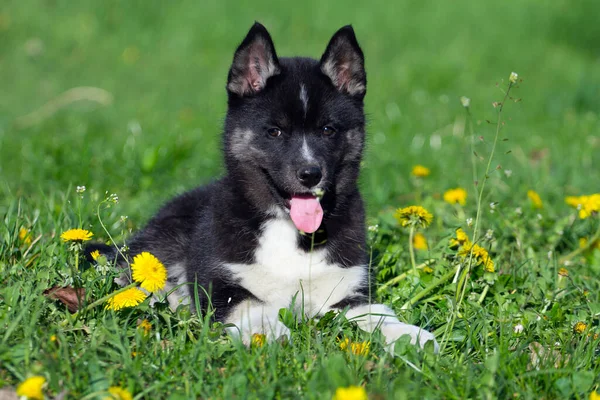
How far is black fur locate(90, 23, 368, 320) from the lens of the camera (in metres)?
3.56

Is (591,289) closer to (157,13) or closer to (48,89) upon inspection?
(48,89)

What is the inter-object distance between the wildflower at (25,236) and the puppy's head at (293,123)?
102cm

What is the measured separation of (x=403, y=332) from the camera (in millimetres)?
3199

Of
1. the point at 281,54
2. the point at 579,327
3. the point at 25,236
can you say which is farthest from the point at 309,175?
the point at 281,54

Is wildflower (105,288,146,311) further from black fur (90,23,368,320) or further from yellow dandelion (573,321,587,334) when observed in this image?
yellow dandelion (573,321,587,334)

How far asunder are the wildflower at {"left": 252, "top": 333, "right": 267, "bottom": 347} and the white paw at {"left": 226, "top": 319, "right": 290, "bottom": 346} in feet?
0.09

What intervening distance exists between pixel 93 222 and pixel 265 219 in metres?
1.17

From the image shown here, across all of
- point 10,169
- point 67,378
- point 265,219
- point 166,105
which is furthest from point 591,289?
point 166,105

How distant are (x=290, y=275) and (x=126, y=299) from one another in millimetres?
838

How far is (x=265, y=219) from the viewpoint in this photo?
368 centimetres

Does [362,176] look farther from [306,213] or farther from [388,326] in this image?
[388,326]

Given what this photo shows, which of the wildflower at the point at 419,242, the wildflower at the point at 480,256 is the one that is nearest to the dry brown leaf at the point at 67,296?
the wildflower at the point at 480,256

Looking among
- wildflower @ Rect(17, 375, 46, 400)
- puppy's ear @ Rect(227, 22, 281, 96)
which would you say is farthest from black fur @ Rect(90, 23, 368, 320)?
wildflower @ Rect(17, 375, 46, 400)

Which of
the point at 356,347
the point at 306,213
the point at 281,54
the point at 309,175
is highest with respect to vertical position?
the point at 309,175
